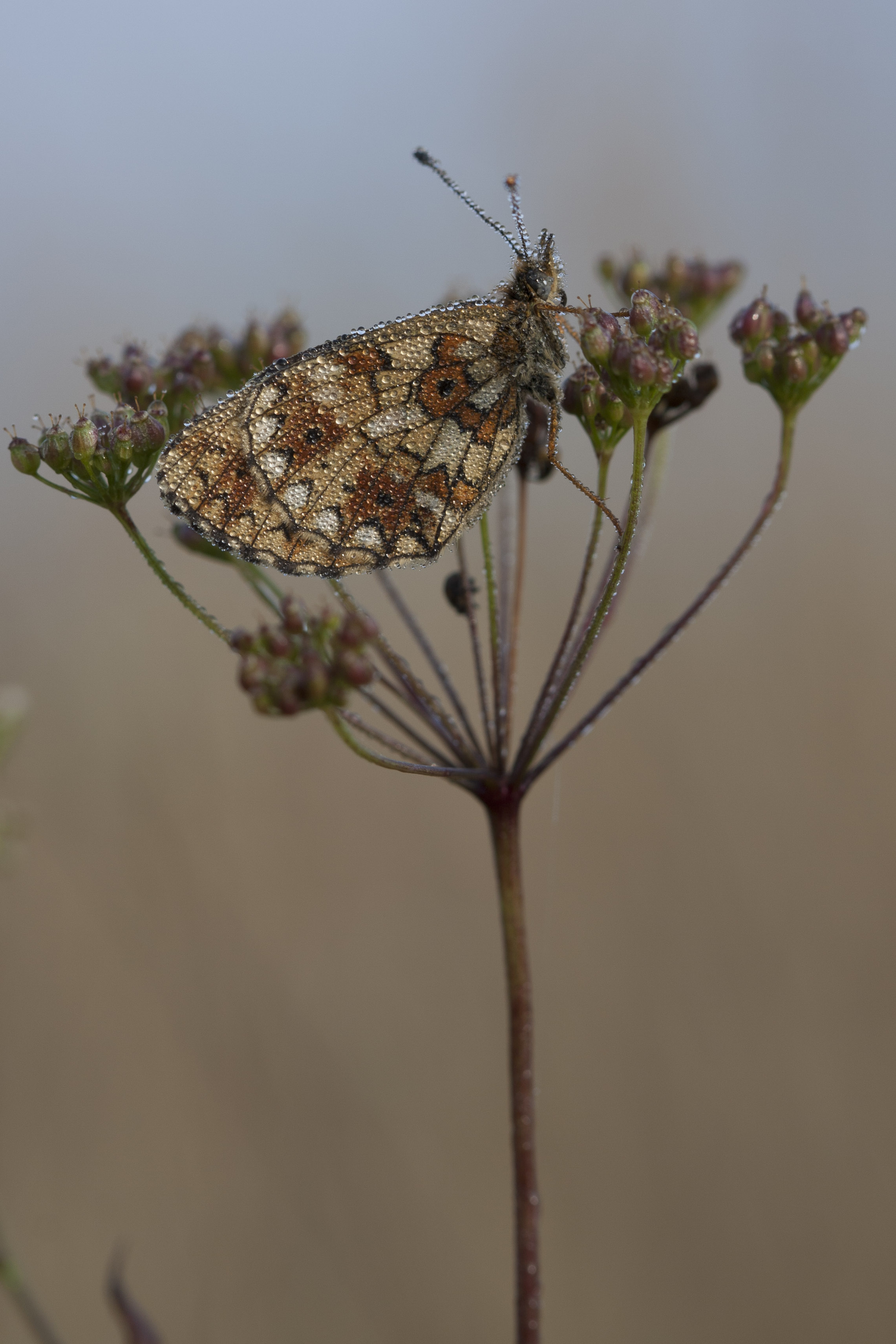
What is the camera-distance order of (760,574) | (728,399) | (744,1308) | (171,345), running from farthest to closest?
(728,399)
(760,574)
(744,1308)
(171,345)

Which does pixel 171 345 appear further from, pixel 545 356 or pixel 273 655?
pixel 273 655

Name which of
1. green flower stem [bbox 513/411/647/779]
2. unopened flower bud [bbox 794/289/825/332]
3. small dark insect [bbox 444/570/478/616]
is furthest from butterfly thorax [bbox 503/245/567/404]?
unopened flower bud [bbox 794/289/825/332]

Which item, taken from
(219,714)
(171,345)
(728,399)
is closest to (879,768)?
(728,399)

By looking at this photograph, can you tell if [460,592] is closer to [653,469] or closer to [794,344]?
[653,469]

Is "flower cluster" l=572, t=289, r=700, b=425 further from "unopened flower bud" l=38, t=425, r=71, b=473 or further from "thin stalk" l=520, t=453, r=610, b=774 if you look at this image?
"unopened flower bud" l=38, t=425, r=71, b=473

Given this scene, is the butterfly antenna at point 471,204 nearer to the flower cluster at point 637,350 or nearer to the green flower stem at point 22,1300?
the flower cluster at point 637,350

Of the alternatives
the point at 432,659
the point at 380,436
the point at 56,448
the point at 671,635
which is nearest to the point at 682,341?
the point at 671,635
